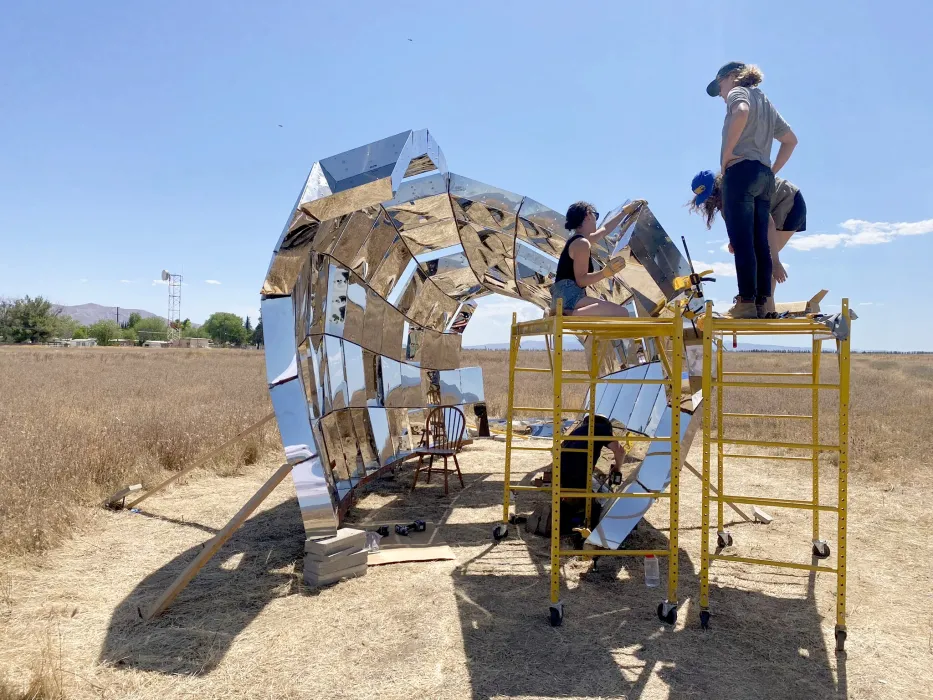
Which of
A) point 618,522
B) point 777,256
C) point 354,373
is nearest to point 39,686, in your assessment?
point 618,522

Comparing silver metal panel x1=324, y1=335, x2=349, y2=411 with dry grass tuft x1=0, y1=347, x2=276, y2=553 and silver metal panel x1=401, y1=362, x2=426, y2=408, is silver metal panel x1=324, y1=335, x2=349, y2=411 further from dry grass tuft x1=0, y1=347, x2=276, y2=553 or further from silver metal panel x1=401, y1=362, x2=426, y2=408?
dry grass tuft x1=0, y1=347, x2=276, y2=553

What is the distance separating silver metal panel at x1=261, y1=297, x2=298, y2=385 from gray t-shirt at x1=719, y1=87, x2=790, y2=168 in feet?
11.9

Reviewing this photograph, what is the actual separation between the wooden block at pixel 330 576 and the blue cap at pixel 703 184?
4231 mm

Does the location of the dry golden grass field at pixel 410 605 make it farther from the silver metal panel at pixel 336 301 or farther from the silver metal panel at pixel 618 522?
the silver metal panel at pixel 336 301

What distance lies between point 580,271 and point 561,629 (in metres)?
2.79

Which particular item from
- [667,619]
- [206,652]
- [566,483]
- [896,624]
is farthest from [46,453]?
[896,624]

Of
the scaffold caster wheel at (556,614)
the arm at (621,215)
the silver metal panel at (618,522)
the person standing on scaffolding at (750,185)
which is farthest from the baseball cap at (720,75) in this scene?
the scaffold caster wheel at (556,614)

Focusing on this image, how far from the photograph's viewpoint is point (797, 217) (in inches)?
201

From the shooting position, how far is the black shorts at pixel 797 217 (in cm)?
509

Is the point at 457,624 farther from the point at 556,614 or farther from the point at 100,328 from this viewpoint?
the point at 100,328

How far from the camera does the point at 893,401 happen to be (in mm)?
17234

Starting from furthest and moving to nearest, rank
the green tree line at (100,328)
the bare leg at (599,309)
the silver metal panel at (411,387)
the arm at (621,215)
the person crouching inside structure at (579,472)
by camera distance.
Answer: the green tree line at (100,328) → the silver metal panel at (411,387) → the person crouching inside structure at (579,472) → the arm at (621,215) → the bare leg at (599,309)

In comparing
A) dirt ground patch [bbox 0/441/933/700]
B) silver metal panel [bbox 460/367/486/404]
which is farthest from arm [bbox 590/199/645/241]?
silver metal panel [bbox 460/367/486/404]

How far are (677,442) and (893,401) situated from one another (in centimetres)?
1574
